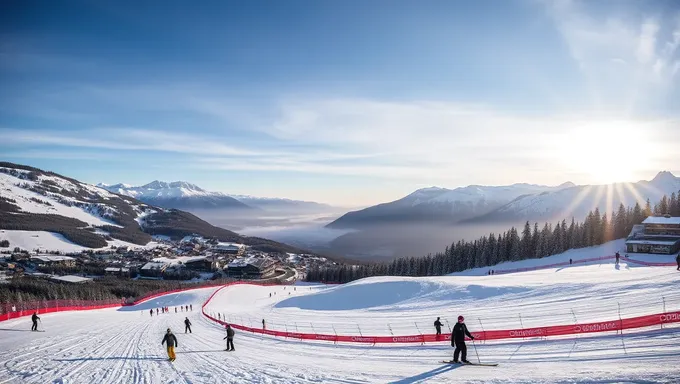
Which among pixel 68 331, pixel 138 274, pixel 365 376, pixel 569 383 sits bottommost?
pixel 138 274

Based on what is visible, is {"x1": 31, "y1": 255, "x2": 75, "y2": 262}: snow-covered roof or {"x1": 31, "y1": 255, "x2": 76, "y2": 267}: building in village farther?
{"x1": 31, "y1": 255, "x2": 75, "y2": 262}: snow-covered roof

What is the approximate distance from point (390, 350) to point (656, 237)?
6411cm

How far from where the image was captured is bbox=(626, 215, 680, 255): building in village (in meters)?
56.9

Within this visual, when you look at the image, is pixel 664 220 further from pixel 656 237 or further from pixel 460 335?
pixel 460 335

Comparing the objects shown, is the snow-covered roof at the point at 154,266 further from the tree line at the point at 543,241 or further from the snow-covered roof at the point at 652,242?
the snow-covered roof at the point at 652,242

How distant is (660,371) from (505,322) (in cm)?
1334

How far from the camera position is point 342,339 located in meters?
21.7

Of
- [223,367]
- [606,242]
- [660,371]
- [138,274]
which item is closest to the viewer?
[660,371]

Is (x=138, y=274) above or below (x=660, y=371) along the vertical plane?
below

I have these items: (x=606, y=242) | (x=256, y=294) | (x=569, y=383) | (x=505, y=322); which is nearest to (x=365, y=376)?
(x=569, y=383)

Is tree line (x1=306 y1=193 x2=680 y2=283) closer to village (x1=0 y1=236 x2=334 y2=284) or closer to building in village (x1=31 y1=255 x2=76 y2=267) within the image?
village (x1=0 y1=236 x2=334 y2=284)

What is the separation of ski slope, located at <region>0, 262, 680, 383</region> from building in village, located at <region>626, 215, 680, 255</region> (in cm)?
3738

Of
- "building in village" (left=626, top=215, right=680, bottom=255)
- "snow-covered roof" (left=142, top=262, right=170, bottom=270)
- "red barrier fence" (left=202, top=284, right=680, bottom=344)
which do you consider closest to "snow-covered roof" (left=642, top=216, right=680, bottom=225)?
"building in village" (left=626, top=215, right=680, bottom=255)

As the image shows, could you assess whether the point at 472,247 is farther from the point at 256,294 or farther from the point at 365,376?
the point at 365,376
